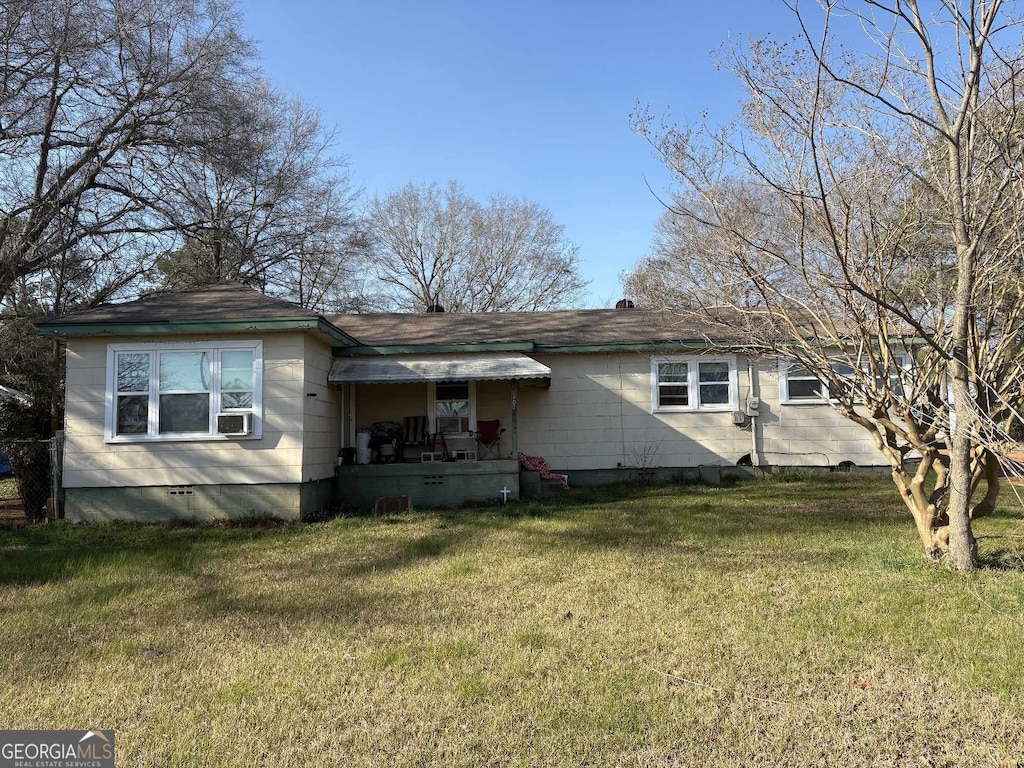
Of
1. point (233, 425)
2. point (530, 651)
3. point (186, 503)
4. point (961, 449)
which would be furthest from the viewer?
point (186, 503)

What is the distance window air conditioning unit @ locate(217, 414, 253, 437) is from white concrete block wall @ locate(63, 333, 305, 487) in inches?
7.8

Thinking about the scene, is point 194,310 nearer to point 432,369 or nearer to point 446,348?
point 432,369

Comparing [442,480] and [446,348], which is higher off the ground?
[446,348]

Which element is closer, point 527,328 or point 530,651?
point 530,651

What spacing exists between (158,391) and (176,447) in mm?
803

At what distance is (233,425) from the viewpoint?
936 cm

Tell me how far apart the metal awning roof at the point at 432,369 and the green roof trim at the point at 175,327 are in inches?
68.7

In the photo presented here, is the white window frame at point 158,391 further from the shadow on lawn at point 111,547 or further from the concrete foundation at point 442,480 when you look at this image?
the concrete foundation at point 442,480

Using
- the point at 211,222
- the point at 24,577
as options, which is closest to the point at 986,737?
the point at 24,577

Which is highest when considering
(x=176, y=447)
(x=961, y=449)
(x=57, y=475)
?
(x=961, y=449)

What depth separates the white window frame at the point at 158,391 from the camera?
9.46 meters

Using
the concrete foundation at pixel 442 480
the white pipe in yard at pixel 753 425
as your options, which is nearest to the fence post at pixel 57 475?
the concrete foundation at pixel 442 480
